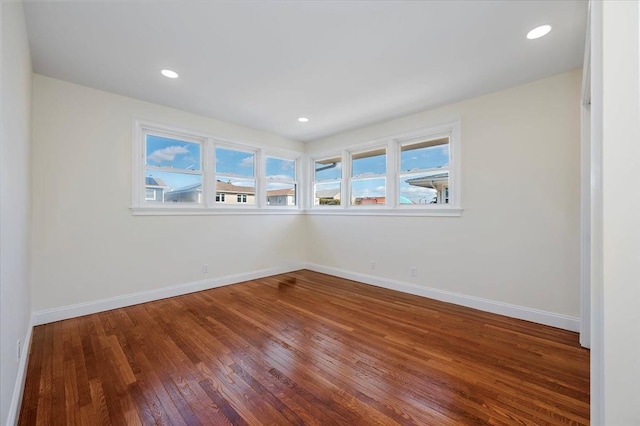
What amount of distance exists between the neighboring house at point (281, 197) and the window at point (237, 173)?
1.27 feet

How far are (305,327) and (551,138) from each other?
3.25 meters

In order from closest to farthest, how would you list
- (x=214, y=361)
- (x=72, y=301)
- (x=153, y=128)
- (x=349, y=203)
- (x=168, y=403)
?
(x=168, y=403), (x=214, y=361), (x=72, y=301), (x=153, y=128), (x=349, y=203)

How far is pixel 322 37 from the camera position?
2.20m

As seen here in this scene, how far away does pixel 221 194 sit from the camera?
440 centimetres

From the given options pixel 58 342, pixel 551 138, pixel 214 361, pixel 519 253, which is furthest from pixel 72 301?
pixel 551 138

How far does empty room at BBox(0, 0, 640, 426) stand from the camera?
1.53 metres

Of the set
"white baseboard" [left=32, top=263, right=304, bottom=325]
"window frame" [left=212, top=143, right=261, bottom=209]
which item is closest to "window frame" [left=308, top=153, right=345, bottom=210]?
"window frame" [left=212, top=143, right=261, bottom=209]

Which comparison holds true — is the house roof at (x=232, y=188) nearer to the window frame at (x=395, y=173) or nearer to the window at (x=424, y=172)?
the window frame at (x=395, y=173)

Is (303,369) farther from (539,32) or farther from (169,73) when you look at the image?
(539,32)

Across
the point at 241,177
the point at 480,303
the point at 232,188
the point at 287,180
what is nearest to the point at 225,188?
the point at 232,188

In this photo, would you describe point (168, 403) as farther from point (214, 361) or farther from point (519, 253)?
point (519, 253)

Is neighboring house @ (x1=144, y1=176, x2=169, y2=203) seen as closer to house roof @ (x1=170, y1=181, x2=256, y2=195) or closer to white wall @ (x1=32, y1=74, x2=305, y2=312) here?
house roof @ (x1=170, y1=181, x2=256, y2=195)

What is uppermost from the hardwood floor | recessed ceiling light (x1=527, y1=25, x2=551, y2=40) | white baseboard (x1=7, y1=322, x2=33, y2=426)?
recessed ceiling light (x1=527, y1=25, x2=551, y2=40)

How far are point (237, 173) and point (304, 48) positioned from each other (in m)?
2.73
